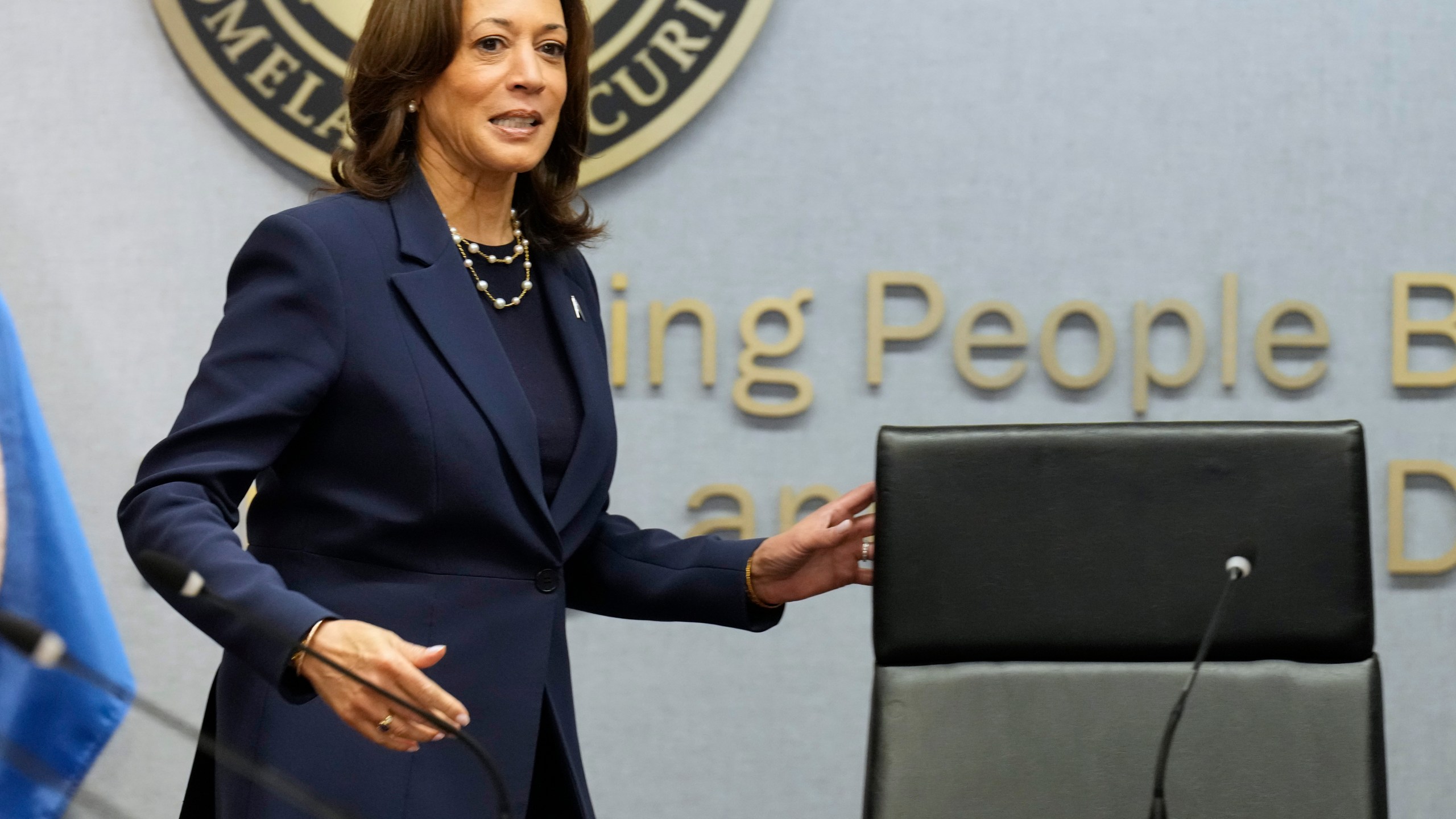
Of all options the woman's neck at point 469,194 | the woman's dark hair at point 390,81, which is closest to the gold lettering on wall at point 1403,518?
the woman's neck at point 469,194

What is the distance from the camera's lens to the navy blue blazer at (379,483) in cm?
123

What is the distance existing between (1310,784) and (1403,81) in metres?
1.62

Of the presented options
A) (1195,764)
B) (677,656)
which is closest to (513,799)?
(1195,764)

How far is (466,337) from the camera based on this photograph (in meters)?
1.34

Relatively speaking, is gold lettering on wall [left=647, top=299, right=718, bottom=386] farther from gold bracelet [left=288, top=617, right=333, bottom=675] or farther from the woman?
gold bracelet [left=288, top=617, right=333, bottom=675]

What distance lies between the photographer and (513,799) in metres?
1.30

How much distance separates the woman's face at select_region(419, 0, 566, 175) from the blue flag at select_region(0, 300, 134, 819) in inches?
36.7

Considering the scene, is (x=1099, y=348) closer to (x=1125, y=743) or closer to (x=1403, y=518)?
(x=1403, y=518)

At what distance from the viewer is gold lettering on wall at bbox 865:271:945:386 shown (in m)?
2.35

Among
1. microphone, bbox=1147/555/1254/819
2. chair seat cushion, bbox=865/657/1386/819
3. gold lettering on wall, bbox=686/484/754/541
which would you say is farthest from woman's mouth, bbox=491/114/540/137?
gold lettering on wall, bbox=686/484/754/541

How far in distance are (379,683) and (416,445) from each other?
33 centimetres

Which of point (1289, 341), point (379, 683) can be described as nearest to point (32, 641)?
point (379, 683)

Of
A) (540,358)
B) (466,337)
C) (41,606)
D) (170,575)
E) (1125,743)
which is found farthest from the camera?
(41,606)

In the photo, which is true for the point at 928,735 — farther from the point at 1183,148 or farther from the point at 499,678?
the point at 1183,148
